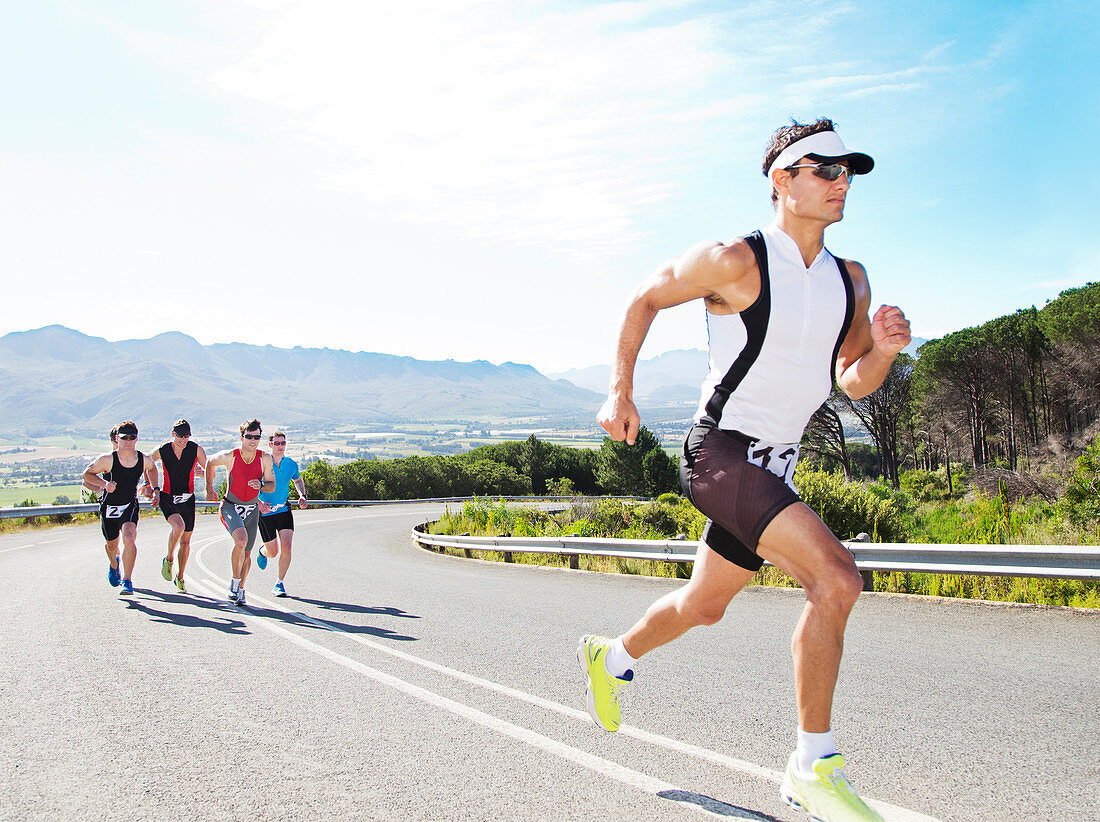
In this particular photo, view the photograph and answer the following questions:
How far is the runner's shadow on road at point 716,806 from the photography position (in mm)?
2785

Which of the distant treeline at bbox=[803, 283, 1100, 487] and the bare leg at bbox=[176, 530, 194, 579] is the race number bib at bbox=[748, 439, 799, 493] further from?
the distant treeline at bbox=[803, 283, 1100, 487]

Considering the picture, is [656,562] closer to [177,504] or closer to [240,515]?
[240,515]

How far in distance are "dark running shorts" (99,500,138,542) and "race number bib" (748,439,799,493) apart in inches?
388

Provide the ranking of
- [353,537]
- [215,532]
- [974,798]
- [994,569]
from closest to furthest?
[974,798] → [994,569] → [353,537] → [215,532]

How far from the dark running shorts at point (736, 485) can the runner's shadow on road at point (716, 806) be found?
2.86 ft

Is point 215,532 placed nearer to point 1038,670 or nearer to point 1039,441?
point 1038,670

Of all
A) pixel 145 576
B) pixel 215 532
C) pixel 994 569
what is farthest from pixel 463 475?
pixel 994 569

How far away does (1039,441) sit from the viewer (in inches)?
1934

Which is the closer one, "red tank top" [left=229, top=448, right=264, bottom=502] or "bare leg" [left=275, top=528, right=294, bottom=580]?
"red tank top" [left=229, top=448, right=264, bottom=502]

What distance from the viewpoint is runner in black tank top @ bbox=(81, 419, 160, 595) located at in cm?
1002

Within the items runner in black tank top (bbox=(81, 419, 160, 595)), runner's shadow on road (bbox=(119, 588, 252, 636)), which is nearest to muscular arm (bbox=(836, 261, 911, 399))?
runner's shadow on road (bbox=(119, 588, 252, 636))

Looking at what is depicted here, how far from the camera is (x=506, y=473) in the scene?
196ft

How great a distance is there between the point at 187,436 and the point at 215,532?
14.7 meters

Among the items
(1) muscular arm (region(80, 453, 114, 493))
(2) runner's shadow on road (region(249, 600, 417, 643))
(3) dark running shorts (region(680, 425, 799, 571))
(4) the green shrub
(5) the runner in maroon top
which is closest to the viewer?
(3) dark running shorts (region(680, 425, 799, 571))
